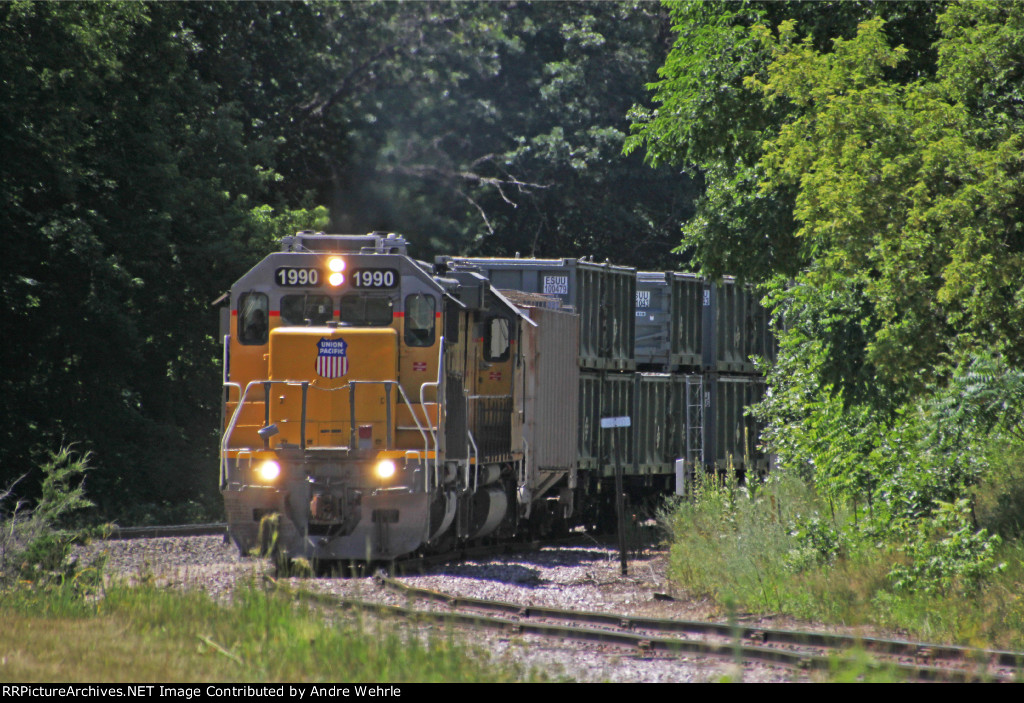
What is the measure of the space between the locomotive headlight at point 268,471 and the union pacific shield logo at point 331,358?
106cm


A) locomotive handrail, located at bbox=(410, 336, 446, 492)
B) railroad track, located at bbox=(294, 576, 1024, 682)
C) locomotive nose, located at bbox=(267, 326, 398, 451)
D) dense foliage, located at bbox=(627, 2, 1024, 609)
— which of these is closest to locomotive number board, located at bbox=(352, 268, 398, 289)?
locomotive nose, located at bbox=(267, 326, 398, 451)

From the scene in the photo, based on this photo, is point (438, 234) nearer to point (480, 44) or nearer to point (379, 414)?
point (480, 44)

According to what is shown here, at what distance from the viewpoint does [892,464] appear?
12078mm

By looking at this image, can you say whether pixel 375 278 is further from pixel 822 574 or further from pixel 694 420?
pixel 694 420

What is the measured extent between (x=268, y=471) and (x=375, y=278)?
235cm

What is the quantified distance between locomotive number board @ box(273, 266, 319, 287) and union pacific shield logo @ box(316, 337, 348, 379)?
0.75 meters

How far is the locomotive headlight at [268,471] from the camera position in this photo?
499 inches

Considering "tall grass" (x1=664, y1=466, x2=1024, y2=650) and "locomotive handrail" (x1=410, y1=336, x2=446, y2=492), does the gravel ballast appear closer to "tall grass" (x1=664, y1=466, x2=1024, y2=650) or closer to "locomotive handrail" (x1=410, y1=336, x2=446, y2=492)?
"tall grass" (x1=664, y1=466, x2=1024, y2=650)

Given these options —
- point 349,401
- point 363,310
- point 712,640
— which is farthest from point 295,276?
point 712,640

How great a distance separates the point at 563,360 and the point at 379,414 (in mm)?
4304

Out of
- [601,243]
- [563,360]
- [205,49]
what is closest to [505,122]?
[601,243]

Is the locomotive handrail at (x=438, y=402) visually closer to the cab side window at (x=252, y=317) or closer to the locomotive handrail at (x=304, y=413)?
the locomotive handrail at (x=304, y=413)

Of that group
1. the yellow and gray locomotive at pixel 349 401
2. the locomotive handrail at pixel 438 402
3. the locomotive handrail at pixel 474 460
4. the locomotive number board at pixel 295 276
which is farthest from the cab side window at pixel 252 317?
the locomotive handrail at pixel 474 460

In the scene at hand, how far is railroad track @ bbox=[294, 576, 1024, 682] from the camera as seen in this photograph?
7672mm
